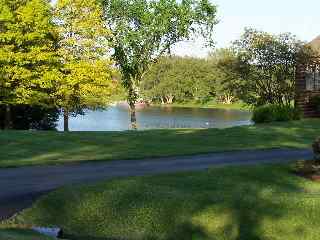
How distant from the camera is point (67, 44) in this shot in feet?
139

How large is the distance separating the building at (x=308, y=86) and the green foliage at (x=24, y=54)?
15.9 m

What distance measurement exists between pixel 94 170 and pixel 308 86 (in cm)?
2620

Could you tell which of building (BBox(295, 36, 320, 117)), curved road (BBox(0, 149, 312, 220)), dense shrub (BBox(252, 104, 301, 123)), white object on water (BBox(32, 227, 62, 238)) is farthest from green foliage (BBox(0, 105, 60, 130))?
white object on water (BBox(32, 227, 62, 238))

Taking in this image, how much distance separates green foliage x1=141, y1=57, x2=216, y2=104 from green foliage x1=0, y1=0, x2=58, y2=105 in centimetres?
6299

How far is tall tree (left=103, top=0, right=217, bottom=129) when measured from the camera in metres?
55.2

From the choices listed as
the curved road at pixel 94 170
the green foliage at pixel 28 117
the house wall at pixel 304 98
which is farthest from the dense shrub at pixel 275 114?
the green foliage at pixel 28 117

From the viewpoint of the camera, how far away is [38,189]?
1166cm

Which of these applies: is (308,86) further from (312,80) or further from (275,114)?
(275,114)

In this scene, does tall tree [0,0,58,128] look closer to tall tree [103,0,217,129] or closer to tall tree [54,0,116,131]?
tall tree [54,0,116,131]

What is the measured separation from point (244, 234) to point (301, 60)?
102ft

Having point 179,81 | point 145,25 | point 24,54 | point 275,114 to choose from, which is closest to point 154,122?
point 145,25

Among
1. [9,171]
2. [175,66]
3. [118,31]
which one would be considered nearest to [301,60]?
[118,31]

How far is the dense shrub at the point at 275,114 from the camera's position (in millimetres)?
30312

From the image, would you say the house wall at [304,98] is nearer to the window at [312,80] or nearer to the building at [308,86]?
the building at [308,86]
